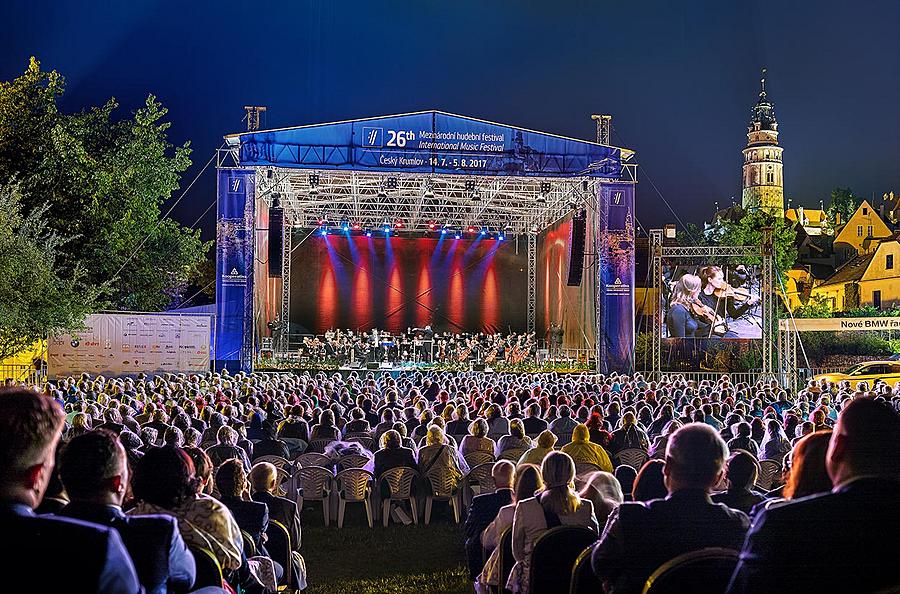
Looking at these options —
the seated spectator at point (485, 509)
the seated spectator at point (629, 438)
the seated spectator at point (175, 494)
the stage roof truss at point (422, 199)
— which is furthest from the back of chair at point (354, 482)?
the stage roof truss at point (422, 199)

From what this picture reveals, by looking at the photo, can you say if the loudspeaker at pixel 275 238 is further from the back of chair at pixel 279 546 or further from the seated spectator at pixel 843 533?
the seated spectator at pixel 843 533

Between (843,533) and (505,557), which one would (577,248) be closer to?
(505,557)

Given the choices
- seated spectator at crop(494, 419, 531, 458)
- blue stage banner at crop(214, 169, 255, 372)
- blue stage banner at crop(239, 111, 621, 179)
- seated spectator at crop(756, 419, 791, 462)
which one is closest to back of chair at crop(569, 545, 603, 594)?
seated spectator at crop(494, 419, 531, 458)

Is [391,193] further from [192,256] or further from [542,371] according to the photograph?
[192,256]

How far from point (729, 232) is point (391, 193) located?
90.1 feet

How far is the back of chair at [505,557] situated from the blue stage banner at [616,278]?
21729mm

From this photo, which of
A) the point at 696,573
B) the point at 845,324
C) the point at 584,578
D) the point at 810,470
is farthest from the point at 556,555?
the point at 845,324

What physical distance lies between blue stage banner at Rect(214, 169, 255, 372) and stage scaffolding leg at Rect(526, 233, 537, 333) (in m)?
12.2

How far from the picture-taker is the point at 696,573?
10.4 ft

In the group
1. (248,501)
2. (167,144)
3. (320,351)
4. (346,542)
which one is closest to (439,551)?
(346,542)

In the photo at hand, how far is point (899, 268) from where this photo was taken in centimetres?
4622

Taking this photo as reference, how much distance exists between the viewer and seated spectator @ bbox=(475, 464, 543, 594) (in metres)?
4.91

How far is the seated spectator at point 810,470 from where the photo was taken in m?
3.27

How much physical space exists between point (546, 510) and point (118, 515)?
2.52 metres
